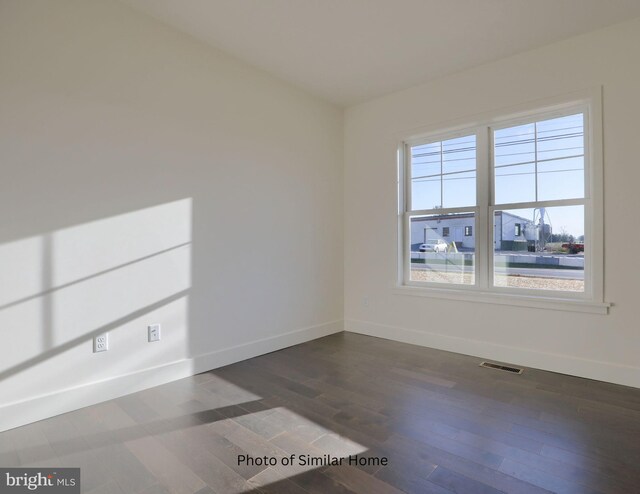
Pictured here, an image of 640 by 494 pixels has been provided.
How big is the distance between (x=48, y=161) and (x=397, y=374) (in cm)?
→ 306

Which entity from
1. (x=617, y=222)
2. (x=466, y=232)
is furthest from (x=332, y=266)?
(x=617, y=222)

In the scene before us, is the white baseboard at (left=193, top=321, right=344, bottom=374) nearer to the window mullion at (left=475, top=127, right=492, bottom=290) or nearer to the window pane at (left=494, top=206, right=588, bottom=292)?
the window mullion at (left=475, top=127, right=492, bottom=290)

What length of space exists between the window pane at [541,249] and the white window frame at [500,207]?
6cm

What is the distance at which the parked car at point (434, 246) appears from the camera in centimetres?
395

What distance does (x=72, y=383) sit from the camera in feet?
7.96

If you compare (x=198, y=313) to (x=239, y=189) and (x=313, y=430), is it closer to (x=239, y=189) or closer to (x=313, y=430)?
(x=239, y=189)

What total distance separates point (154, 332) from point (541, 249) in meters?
3.50

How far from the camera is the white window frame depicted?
296 cm

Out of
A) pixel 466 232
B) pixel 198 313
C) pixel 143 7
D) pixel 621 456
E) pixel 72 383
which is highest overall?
pixel 143 7

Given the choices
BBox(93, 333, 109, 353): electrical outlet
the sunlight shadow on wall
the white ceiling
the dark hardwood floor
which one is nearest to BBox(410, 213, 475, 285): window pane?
the dark hardwood floor

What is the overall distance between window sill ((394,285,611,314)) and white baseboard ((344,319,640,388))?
0.41 m

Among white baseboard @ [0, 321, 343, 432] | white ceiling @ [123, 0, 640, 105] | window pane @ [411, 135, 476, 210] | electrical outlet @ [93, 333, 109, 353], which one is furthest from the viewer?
window pane @ [411, 135, 476, 210]

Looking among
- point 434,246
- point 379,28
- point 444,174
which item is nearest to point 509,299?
point 434,246

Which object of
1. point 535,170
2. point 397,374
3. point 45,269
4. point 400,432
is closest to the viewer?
point 400,432
